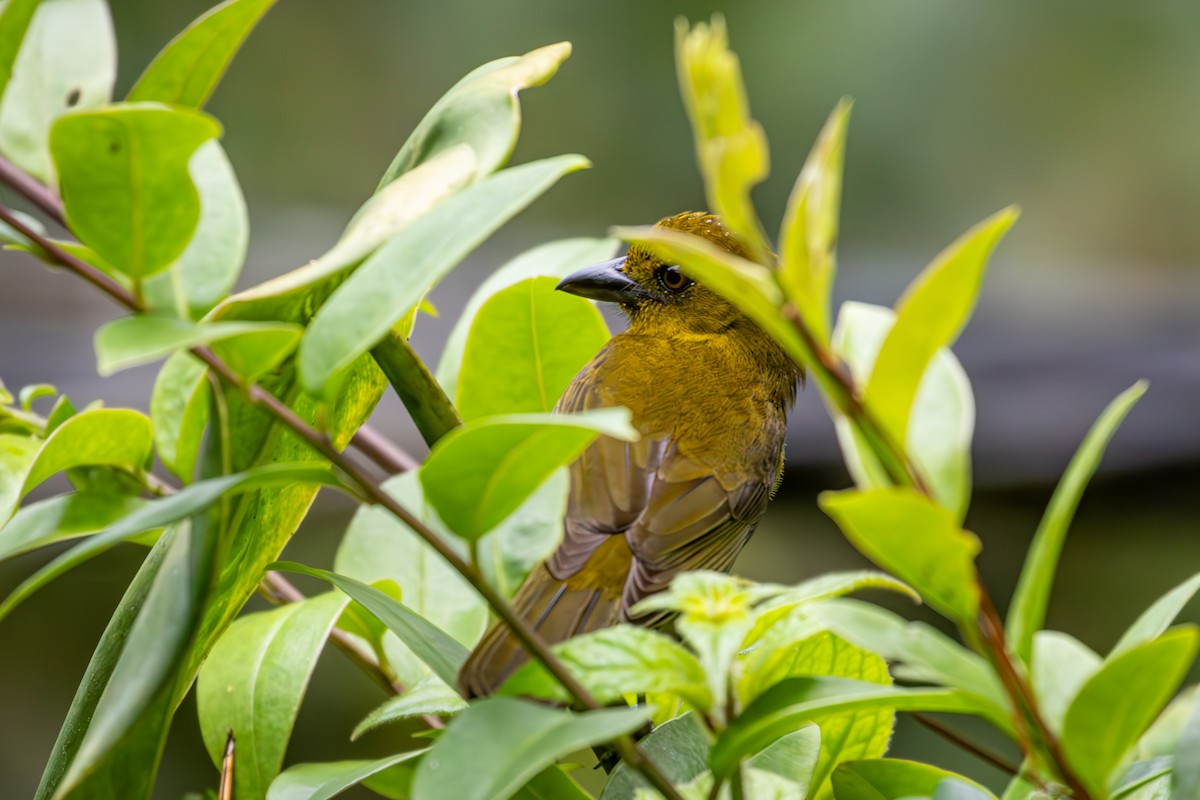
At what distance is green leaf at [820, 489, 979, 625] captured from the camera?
0.38 meters

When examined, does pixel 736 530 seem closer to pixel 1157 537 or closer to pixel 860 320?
pixel 860 320

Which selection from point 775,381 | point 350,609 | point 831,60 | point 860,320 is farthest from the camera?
point 831,60

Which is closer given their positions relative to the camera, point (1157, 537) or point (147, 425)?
point (147, 425)

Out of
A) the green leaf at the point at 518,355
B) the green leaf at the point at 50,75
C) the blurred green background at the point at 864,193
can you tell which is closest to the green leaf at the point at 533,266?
the green leaf at the point at 518,355

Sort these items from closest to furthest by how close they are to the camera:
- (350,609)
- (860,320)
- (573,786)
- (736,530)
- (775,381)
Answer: (860,320) < (573,786) < (350,609) < (736,530) < (775,381)

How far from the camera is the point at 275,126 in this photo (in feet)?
12.2

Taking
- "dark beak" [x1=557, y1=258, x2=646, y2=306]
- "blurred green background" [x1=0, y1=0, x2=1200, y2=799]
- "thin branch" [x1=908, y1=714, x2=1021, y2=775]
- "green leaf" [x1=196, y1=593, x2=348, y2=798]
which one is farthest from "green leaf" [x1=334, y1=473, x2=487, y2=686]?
"blurred green background" [x1=0, y1=0, x2=1200, y2=799]

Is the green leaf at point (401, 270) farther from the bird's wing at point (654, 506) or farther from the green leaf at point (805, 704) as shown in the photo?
the bird's wing at point (654, 506)

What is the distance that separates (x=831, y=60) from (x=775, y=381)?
2065 millimetres

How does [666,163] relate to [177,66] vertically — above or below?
below

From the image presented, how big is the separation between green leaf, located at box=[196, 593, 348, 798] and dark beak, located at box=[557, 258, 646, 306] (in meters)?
0.81

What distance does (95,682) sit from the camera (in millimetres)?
586

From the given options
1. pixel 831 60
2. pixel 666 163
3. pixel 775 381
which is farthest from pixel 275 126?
pixel 775 381

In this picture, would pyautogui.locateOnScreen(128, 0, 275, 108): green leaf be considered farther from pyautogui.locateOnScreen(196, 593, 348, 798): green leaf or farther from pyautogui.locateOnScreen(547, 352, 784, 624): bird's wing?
pyautogui.locateOnScreen(547, 352, 784, 624): bird's wing
